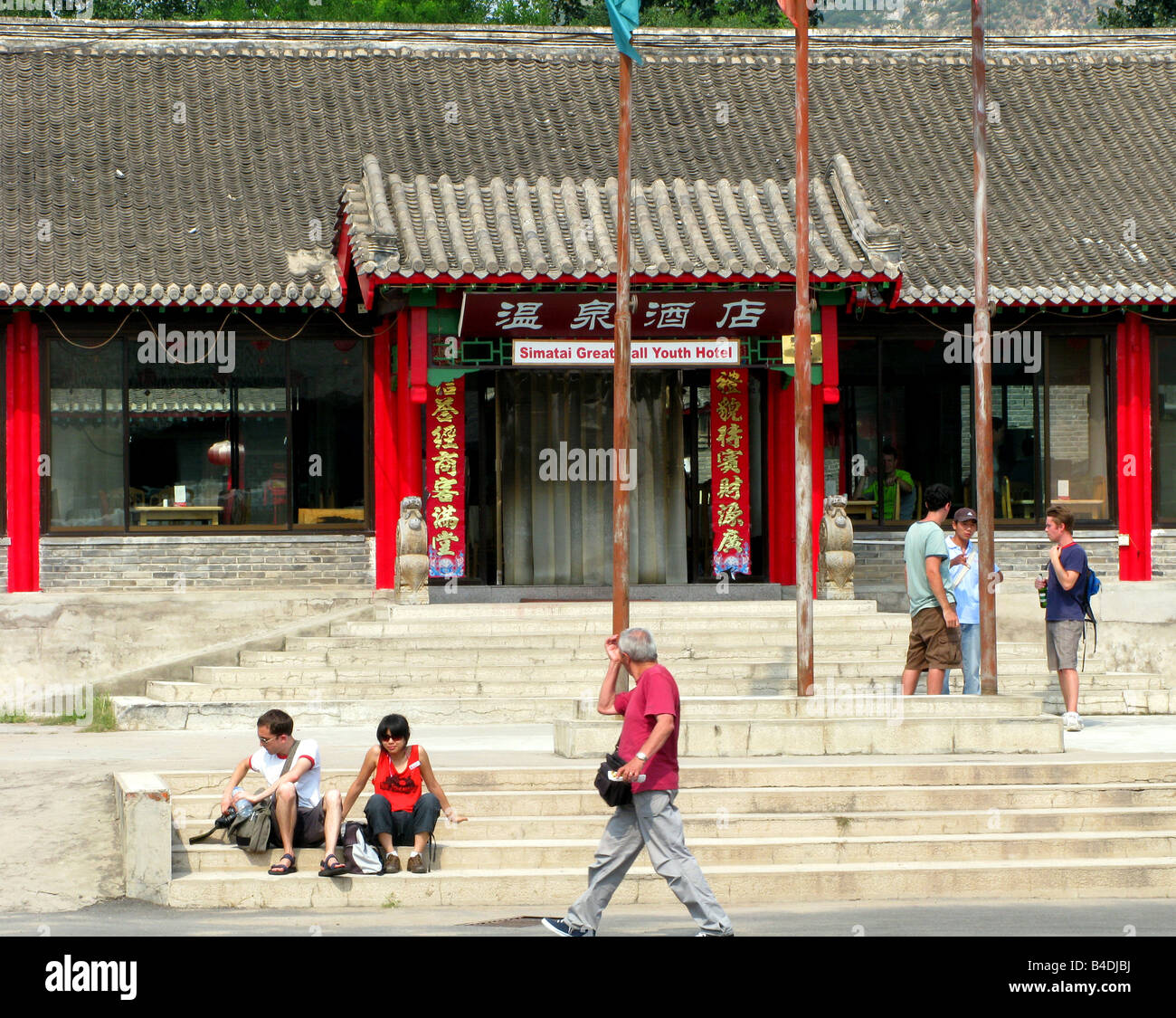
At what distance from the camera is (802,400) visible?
1174cm

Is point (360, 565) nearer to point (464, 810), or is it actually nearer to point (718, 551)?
point (718, 551)

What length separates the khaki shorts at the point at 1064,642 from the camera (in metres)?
12.0

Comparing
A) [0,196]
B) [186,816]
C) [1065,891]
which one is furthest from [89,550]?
[1065,891]

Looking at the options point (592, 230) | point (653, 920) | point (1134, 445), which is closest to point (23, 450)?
point (592, 230)

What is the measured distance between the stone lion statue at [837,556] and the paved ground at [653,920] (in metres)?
6.98

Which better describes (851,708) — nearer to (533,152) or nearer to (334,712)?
(334,712)

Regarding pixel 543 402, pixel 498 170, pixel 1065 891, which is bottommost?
pixel 1065 891

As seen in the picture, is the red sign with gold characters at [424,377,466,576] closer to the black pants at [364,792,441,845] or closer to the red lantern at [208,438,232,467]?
the red lantern at [208,438,232,467]

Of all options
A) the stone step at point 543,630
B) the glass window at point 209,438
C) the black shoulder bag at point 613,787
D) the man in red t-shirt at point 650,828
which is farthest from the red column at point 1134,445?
the black shoulder bag at point 613,787

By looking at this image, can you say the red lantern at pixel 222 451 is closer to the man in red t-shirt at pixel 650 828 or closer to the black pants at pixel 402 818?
the black pants at pixel 402 818

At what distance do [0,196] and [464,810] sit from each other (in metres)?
11.2

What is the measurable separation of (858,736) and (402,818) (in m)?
3.36

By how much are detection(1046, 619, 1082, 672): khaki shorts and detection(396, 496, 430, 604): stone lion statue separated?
19.1ft

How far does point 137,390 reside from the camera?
57.5 ft
